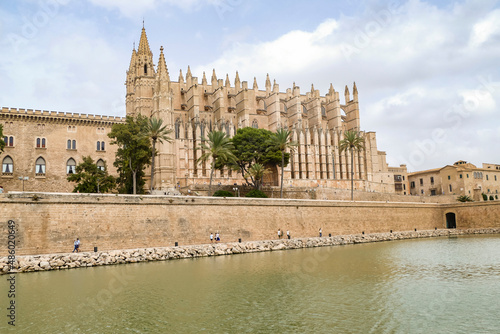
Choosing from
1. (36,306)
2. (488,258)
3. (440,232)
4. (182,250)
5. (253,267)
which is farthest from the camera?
(440,232)

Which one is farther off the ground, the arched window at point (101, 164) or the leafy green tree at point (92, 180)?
the arched window at point (101, 164)

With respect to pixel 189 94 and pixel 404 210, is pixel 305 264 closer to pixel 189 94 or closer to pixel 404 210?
pixel 404 210

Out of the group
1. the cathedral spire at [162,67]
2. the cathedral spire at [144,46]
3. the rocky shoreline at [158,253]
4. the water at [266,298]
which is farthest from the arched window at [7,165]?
the water at [266,298]

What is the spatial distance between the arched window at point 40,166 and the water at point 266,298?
2852cm

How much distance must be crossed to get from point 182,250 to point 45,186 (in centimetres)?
2646

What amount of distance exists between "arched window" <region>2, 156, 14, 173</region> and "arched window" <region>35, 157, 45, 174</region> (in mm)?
2266

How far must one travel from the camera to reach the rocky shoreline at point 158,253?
20.5m

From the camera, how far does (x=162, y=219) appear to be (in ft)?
90.1

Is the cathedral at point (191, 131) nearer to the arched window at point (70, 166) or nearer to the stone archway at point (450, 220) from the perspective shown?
the arched window at point (70, 166)

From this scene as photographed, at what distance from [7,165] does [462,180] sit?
56144 mm

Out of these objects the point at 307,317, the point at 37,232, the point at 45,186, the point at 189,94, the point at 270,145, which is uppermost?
the point at 189,94

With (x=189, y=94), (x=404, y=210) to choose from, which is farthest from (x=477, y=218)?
(x=189, y=94)

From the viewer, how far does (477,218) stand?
143 ft

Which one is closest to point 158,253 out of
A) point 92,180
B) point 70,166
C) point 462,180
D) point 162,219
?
point 162,219
